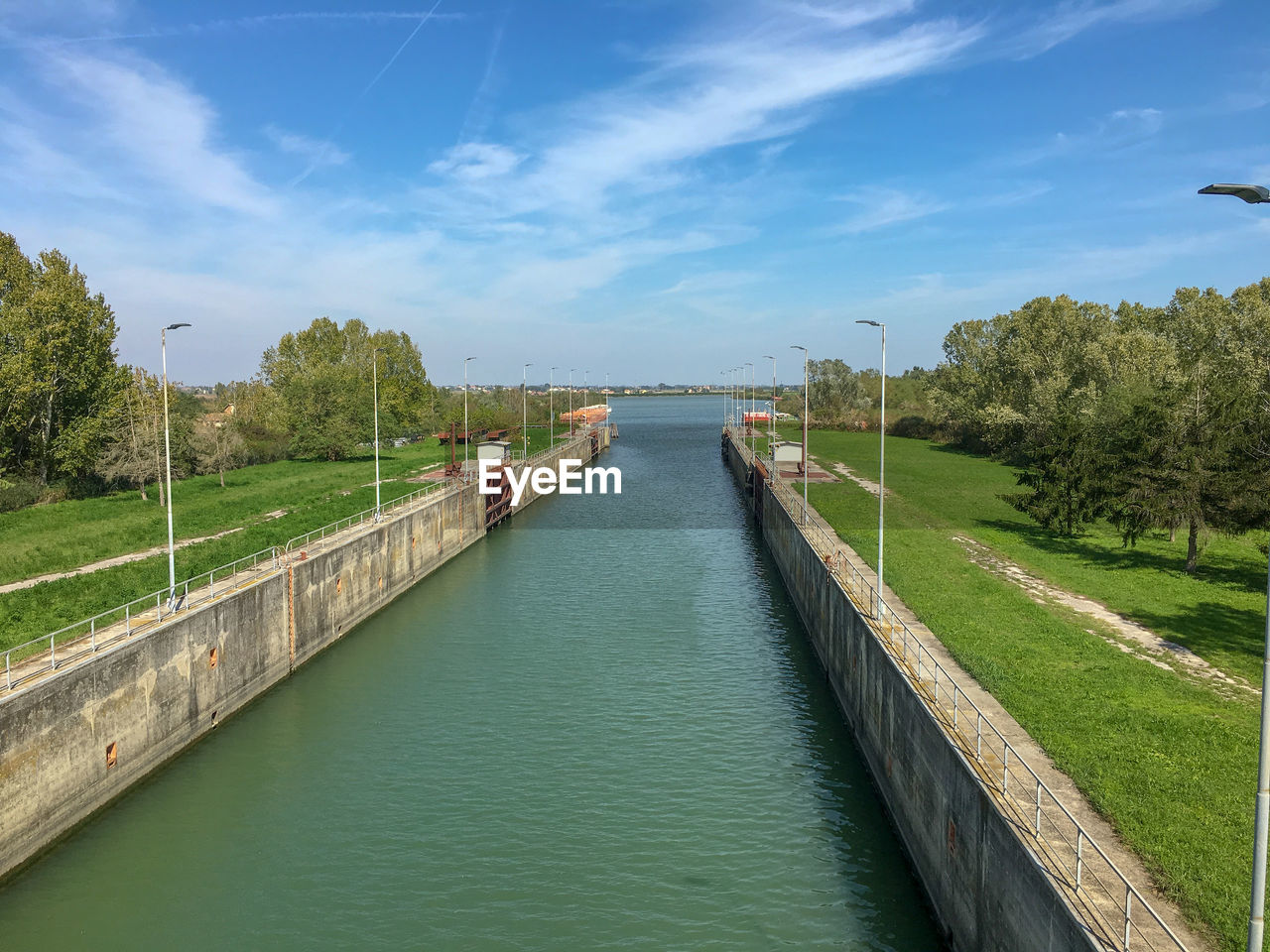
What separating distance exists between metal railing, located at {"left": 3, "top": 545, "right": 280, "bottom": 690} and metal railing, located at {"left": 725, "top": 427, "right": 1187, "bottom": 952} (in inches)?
634

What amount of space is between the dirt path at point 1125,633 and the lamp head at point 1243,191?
14086 millimetres

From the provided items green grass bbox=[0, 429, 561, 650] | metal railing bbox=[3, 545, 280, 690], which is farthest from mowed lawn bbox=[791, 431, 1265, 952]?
green grass bbox=[0, 429, 561, 650]

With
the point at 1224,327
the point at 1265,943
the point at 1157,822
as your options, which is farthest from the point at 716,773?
the point at 1224,327

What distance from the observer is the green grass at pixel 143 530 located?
24391 millimetres

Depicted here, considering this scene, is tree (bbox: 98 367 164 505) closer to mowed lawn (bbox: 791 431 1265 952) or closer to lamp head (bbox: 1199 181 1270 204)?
mowed lawn (bbox: 791 431 1265 952)

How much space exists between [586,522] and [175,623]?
35569 millimetres

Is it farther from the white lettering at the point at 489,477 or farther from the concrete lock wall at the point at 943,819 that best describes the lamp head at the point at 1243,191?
the white lettering at the point at 489,477

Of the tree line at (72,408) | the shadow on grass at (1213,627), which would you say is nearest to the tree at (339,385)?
the tree line at (72,408)

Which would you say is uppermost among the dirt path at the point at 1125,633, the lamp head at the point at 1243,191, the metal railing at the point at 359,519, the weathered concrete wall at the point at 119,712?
the lamp head at the point at 1243,191

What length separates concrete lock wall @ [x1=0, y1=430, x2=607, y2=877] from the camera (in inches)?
650

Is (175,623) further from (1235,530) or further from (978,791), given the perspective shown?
(1235,530)

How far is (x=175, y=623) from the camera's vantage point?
846 inches

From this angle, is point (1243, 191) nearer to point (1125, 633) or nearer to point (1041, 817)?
point (1041, 817)

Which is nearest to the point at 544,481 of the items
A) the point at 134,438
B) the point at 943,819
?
the point at 134,438
